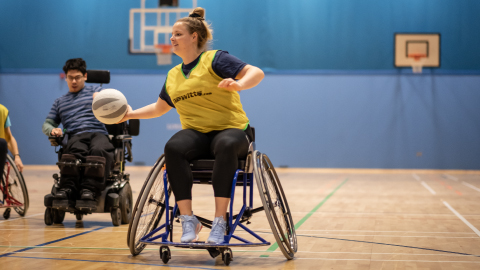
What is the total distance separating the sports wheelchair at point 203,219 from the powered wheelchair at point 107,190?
0.95m

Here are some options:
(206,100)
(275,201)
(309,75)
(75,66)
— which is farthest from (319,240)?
(309,75)

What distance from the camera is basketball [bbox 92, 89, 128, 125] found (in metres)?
2.71

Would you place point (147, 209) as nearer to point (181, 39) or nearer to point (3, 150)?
point (181, 39)

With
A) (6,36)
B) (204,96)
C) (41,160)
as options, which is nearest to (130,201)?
(204,96)

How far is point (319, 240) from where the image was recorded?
3271 mm

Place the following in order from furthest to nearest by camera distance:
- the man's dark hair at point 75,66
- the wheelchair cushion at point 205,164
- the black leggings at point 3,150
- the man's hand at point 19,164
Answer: the man's hand at point 19,164 → the man's dark hair at point 75,66 → the black leggings at point 3,150 → the wheelchair cushion at point 205,164

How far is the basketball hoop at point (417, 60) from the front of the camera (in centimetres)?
1194

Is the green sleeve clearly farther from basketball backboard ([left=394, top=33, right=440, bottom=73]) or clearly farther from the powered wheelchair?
basketball backboard ([left=394, top=33, right=440, bottom=73])

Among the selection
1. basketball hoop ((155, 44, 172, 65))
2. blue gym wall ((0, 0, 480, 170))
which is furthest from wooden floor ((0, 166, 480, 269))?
basketball hoop ((155, 44, 172, 65))

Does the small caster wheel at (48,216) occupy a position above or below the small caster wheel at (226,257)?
below

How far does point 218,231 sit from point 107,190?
5.26ft

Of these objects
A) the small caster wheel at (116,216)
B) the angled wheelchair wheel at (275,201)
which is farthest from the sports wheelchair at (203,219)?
the small caster wheel at (116,216)

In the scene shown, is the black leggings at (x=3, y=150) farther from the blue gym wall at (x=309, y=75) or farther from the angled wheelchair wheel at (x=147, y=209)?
the blue gym wall at (x=309, y=75)

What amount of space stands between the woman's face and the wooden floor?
101 centimetres
